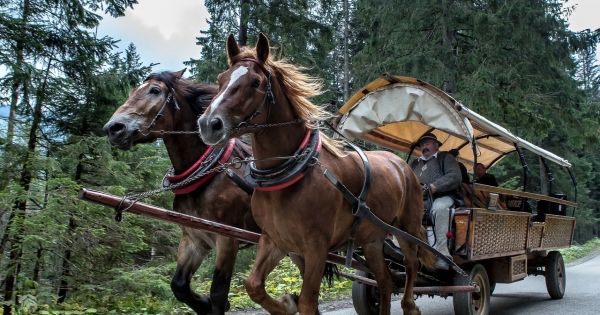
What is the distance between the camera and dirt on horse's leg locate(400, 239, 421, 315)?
15.9 ft

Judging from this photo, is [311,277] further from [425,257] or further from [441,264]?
[441,264]

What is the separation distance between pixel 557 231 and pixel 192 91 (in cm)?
651

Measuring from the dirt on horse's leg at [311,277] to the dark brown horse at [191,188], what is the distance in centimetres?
109

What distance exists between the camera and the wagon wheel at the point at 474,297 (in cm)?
530

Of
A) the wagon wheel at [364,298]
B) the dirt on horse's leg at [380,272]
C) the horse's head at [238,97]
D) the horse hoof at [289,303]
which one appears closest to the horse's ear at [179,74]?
the horse's head at [238,97]

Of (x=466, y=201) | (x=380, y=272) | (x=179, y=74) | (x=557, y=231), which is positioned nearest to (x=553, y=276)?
(x=557, y=231)

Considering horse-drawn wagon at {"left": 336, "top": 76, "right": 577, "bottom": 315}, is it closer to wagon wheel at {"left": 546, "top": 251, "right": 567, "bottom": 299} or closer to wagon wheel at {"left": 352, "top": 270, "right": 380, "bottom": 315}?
wagon wheel at {"left": 352, "top": 270, "right": 380, "bottom": 315}

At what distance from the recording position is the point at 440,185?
5.61 m

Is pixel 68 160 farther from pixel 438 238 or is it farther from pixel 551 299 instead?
pixel 551 299

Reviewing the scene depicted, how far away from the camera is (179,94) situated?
4621 mm

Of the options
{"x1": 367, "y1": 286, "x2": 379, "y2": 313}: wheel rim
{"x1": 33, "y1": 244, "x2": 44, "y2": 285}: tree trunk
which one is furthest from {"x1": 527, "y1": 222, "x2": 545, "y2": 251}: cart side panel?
{"x1": 33, "y1": 244, "x2": 44, "y2": 285}: tree trunk

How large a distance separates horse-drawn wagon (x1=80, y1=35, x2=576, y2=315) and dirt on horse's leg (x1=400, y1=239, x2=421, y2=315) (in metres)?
0.01

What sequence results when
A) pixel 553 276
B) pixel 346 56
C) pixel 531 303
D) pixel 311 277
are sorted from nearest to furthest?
pixel 311 277
pixel 531 303
pixel 553 276
pixel 346 56

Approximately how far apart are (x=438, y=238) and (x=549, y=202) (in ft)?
11.1
